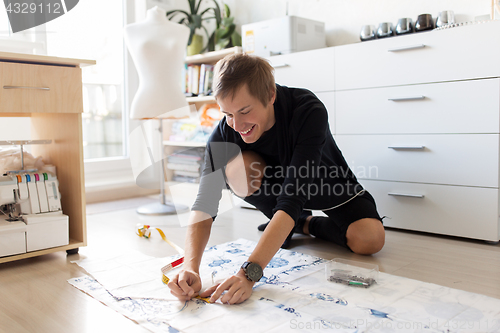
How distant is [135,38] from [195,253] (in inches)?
63.1

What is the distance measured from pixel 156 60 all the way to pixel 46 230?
1185mm

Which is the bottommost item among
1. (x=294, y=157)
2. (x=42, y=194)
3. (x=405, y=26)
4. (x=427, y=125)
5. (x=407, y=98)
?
(x=42, y=194)

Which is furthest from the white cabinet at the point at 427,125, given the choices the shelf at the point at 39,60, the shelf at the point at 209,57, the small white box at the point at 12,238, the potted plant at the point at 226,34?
the small white box at the point at 12,238

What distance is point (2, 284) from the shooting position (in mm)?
1373

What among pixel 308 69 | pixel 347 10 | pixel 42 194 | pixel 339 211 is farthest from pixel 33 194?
pixel 347 10

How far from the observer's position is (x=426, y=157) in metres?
1.94

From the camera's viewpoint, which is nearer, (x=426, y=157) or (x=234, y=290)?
(x=234, y=290)

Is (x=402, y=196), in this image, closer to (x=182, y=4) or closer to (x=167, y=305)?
(x=167, y=305)

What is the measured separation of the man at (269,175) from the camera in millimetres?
1192

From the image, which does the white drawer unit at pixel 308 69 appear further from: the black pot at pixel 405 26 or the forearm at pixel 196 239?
the forearm at pixel 196 239

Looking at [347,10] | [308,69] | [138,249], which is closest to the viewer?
[138,249]

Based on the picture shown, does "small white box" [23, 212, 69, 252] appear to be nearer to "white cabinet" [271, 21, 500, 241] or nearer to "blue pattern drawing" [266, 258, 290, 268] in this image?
"blue pattern drawing" [266, 258, 290, 268]

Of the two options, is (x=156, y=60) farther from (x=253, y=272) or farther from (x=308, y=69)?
(x=253, y=272)

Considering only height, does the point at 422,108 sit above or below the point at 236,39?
below
